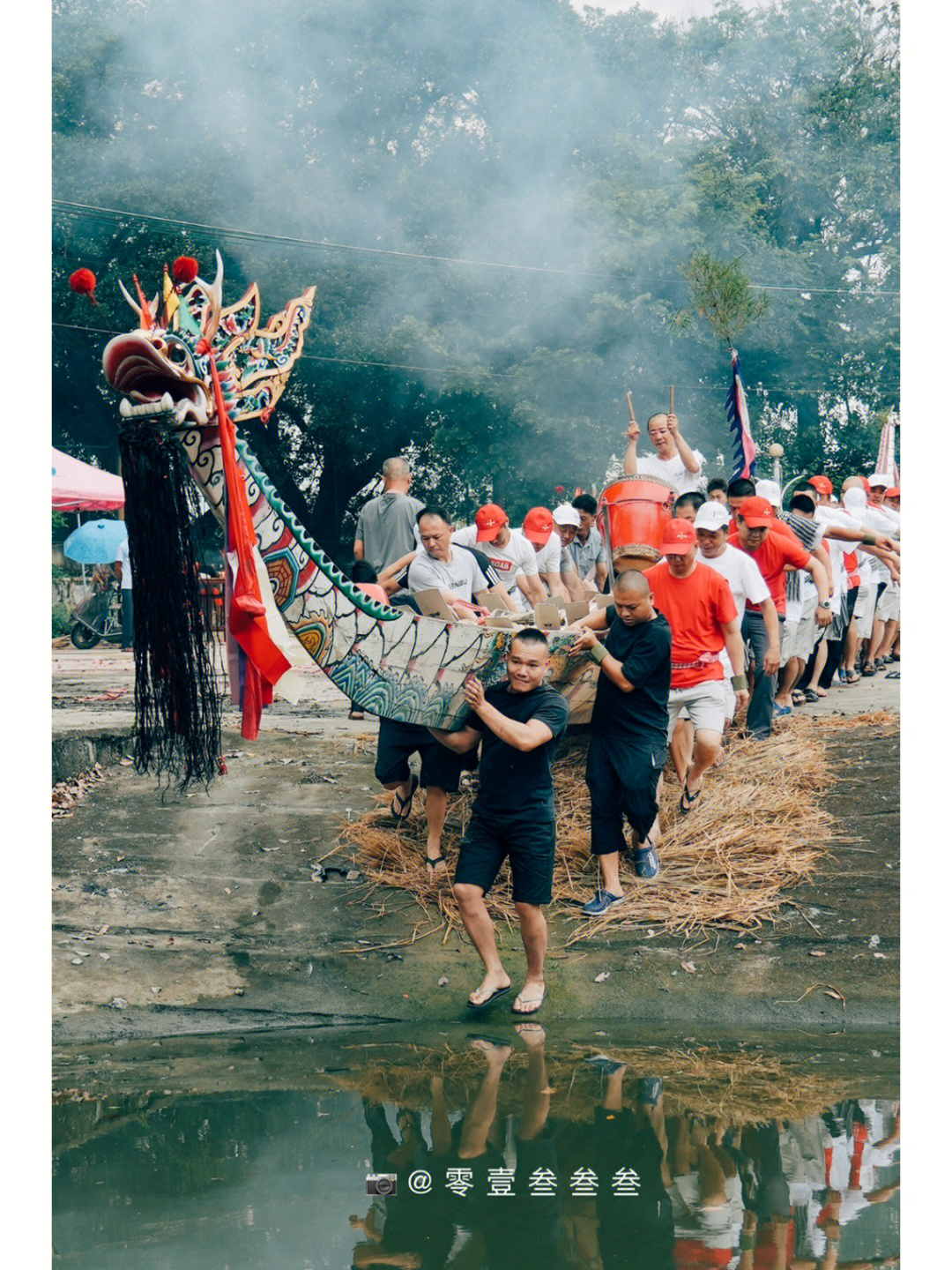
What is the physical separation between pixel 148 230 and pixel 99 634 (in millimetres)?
4473

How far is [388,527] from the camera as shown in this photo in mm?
6176

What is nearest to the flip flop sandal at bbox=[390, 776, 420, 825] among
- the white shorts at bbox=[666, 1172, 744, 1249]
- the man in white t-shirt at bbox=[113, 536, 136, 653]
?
the white shorts at bbox=[666, 1172, 744, 1249]

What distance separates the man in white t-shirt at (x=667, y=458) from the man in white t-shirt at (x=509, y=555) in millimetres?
675

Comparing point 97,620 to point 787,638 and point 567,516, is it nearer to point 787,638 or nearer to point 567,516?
point 567,516

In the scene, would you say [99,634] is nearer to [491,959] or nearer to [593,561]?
[593,561]

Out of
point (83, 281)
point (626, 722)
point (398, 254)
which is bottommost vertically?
point (626, 722)

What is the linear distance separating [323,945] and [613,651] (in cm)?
156

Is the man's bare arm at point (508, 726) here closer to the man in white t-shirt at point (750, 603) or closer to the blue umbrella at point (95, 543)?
the man in white t-shirt at point (750, 603)

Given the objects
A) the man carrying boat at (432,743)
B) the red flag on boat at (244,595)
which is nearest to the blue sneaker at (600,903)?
the man carrying boat at (432,743)

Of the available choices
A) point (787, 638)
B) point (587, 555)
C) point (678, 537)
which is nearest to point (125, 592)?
point (587, 555)

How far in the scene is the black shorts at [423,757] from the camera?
472 cm

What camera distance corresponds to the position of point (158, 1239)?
9.62 ft

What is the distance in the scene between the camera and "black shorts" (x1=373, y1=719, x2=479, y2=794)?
4723 mm

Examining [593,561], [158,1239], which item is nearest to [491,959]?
[158,1239]
